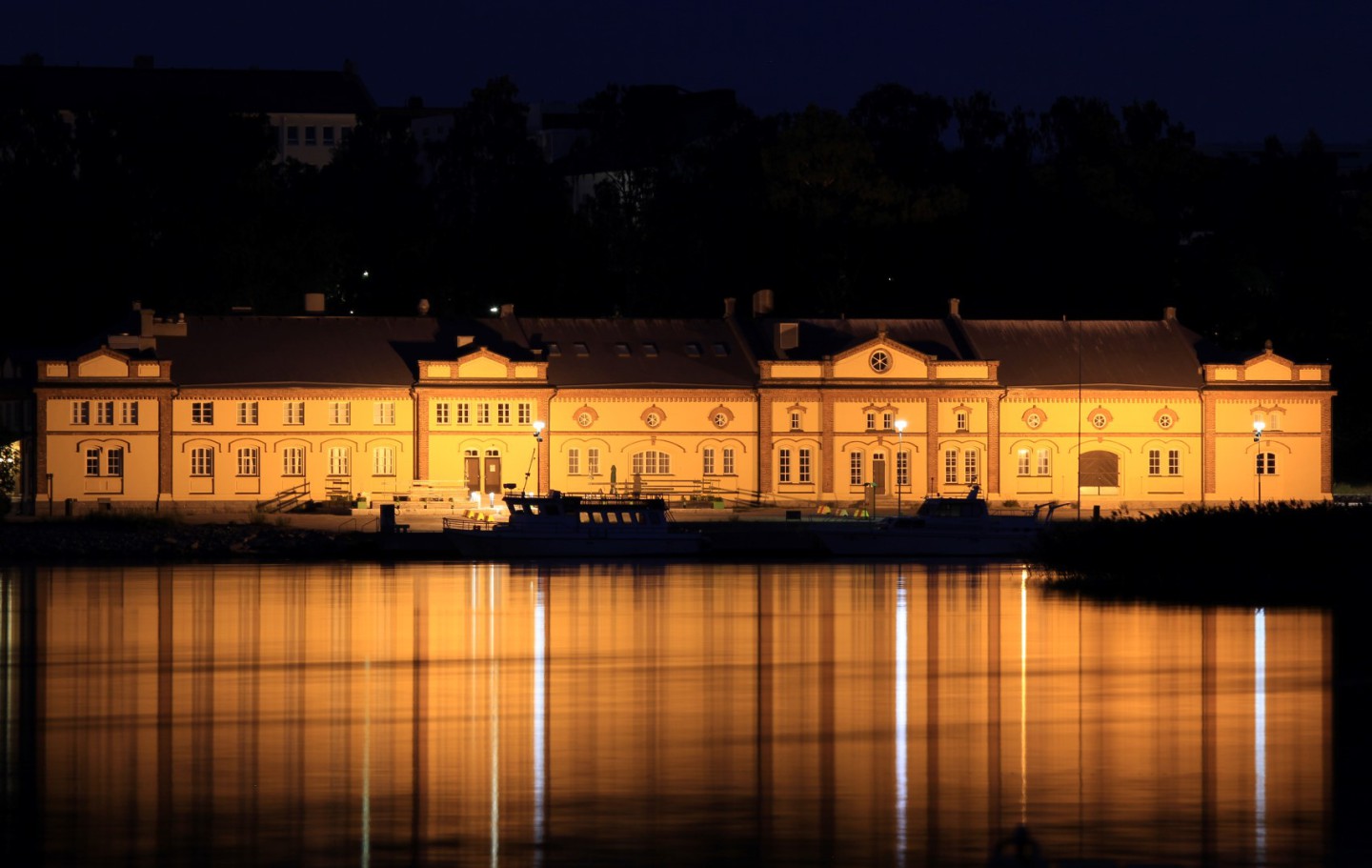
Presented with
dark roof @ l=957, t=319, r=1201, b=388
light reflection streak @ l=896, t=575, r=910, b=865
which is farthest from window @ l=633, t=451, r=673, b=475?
light reflection streak @ l=896, t=575, r=910, b=865

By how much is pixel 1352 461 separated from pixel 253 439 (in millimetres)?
43965

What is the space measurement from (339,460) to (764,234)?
104ft

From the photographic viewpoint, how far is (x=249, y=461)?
88.3 meters

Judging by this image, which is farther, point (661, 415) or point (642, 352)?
point (642, 352)

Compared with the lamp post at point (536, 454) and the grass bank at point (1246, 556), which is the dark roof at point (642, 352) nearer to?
the lamp post at point (536, 454)

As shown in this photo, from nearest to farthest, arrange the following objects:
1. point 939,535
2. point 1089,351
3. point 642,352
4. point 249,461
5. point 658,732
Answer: point 658,732 < point 939,535 < point 249,461 < point 642,352 < point 1089,351

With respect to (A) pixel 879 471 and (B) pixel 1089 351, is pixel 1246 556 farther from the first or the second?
(B) pixel 1089 351

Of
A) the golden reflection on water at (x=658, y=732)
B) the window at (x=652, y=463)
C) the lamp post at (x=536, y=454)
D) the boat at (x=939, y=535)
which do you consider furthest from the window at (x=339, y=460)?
the golden reflection on water at (x=658, y=732)

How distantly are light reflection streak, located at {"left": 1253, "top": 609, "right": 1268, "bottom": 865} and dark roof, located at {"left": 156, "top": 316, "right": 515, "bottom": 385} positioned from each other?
49.3m

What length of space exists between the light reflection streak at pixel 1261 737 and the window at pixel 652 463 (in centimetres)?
4573

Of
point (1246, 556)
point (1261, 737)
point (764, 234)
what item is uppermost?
point (764, 234)

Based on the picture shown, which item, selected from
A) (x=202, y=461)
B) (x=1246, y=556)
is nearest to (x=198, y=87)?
(x=202, y=461)

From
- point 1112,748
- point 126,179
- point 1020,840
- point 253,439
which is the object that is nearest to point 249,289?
point 126,179

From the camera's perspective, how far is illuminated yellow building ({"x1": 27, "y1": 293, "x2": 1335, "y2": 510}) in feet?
288
